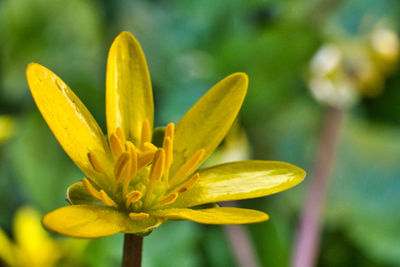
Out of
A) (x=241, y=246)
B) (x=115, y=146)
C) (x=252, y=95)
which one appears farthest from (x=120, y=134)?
(x=252, y=95)

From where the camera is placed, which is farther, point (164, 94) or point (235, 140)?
point (164, 94)

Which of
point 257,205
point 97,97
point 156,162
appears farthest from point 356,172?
point 156,162

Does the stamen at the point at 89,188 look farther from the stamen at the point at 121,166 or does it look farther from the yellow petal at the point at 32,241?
the yellow petal at the point at 32,241

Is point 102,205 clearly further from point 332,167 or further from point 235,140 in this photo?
point 332,167

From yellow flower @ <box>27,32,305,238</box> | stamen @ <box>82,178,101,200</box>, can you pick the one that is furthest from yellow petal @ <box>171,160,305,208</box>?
stamen @ <box>82,178,101,200</box>

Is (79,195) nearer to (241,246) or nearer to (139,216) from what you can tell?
(139,216)

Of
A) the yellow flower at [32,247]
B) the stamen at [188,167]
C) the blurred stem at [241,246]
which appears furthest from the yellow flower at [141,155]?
the blurred stem at [241,246]
